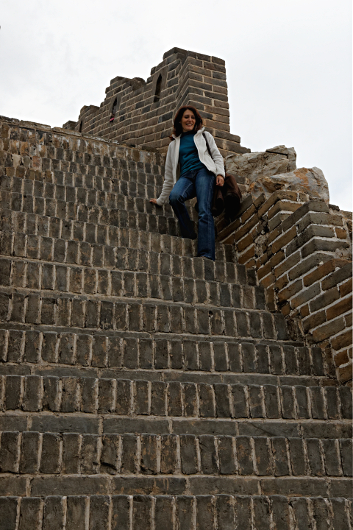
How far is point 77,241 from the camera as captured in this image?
4.00 m

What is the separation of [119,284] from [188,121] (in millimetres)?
2420

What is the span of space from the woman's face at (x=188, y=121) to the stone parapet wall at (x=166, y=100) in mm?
1906

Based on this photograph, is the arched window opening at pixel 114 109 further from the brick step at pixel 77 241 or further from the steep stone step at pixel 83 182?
the brick step at pixel 77 241

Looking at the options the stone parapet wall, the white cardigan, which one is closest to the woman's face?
the white cardigan

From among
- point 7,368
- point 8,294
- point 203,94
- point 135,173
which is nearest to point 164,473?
point 7,368

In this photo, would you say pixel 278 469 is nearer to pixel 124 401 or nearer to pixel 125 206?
pixel 124 401

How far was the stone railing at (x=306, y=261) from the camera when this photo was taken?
364cm

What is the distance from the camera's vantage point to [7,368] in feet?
9.71

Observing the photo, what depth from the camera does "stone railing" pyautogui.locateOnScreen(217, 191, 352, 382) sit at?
12.0ft

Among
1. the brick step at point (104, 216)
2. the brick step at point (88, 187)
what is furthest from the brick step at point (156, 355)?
the brick step at point (88, 187)

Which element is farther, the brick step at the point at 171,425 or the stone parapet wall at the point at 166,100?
the stone parapet wall at the point at 166,100

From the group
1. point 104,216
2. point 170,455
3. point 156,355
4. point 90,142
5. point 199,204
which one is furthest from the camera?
point 90,142

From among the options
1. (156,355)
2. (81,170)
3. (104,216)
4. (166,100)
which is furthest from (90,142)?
(156,355)

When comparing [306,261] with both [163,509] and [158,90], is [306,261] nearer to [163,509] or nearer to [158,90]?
[163,509]
